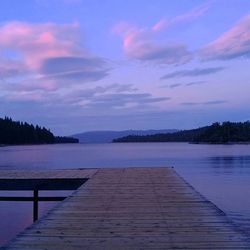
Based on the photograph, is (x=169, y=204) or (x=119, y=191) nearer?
(x=169, y=204)

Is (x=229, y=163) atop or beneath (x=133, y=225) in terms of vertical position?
beneath

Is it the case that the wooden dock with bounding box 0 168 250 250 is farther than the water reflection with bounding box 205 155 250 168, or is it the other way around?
the water reflection with bounding box 205 155 250 168

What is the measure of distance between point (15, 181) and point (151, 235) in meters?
11.7

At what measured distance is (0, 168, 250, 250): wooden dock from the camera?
22.2 ft

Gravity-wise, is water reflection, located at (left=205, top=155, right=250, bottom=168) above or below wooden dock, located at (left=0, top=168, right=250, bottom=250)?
below

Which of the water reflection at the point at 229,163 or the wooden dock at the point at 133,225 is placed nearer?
the wooden dock at the point at 133,225

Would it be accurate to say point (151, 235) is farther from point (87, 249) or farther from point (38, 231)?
point (38, 231)

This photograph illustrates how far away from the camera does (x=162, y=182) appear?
16172mm

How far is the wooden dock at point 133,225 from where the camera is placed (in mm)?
6773

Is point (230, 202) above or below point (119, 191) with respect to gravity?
below

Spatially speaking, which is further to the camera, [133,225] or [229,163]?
[229,163]

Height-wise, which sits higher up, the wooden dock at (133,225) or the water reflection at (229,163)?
the wooden dock at (133,225)

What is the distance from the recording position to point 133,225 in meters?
8.26

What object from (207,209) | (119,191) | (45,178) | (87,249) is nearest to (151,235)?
(87,249)
